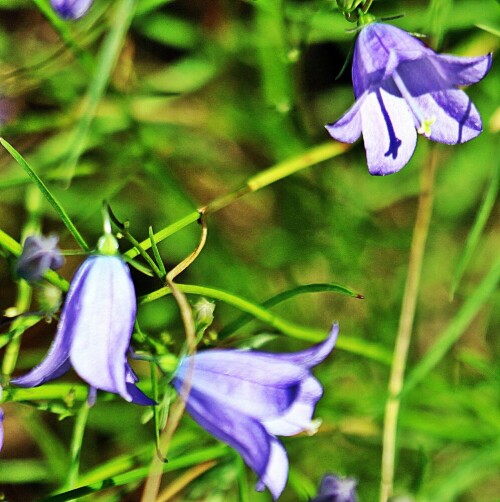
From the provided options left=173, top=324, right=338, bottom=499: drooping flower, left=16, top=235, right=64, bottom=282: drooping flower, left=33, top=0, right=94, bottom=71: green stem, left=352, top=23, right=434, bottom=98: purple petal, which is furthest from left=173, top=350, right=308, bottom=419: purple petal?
left=33, top=0, right=94, bottom=71: green stem

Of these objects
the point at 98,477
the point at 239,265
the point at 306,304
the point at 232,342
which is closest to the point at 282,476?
the point at 232,342

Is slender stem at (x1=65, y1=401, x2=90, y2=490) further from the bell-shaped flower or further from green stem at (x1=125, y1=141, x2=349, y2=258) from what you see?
green stem at (x1=125, y1=141, x2=349, y2=258)

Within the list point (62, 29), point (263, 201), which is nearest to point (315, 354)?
point (62, 29)

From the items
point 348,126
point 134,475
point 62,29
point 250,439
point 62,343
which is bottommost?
point 134,475

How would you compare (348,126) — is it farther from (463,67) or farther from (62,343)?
(62,343)

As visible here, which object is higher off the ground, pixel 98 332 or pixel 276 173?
pixel 98 332

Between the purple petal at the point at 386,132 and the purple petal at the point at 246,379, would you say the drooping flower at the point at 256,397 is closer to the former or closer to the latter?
the purple petal at the point at 246,379
